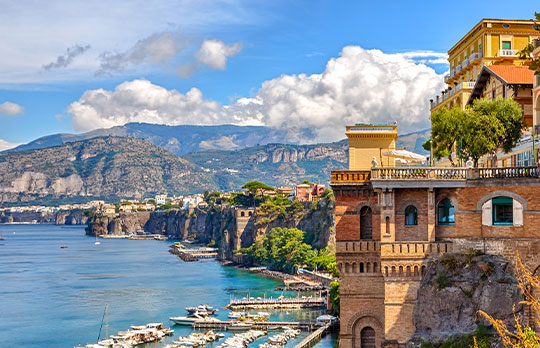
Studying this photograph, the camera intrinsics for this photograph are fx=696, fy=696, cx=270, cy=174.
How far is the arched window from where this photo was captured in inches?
1654

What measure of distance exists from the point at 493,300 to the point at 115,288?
11644 centimetres

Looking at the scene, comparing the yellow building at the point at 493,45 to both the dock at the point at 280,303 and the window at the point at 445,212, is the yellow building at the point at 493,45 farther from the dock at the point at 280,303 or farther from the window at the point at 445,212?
the dock at the point at 280,303

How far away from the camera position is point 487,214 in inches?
1608

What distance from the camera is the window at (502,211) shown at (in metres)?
40.4

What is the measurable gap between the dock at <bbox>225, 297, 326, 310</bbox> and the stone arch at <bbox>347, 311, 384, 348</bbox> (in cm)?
6863

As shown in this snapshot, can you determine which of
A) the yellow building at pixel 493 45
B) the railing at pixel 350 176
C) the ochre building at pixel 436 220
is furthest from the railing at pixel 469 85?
the ochre building at pixel 436 220

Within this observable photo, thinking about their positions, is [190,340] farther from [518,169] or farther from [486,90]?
[518,169]

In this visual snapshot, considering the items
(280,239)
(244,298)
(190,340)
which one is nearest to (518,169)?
(190,340)

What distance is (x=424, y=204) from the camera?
4175cm

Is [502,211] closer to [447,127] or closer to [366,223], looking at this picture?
[366,223]

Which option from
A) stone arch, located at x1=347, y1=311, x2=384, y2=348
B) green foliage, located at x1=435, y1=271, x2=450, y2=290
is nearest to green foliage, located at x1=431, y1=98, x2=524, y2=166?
green foliage, located at x1=435, y1=271, x2=450, y2=290

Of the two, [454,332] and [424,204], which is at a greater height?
[424,204]

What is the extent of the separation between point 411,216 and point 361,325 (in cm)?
840

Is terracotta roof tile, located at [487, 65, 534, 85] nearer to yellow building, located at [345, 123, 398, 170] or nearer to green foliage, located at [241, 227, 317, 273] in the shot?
yellow building, located at [345, 123, 398, 170]
